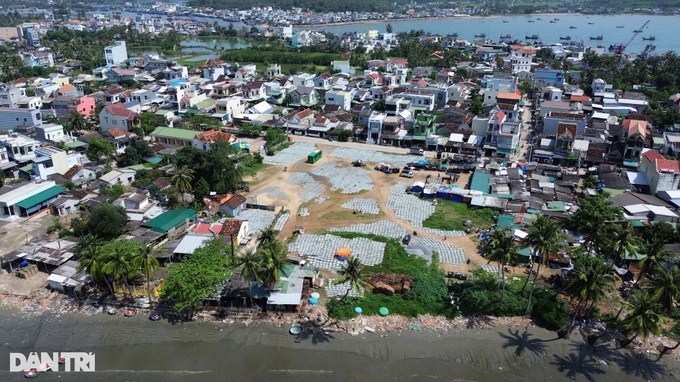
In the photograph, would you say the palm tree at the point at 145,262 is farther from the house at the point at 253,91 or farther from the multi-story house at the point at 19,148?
the house at the point at 253,91

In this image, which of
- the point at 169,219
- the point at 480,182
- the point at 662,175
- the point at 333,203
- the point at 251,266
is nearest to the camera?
the point at 251,266

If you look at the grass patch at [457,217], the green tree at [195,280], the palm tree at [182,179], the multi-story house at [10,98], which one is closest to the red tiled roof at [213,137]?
the palm tree at [182,179]

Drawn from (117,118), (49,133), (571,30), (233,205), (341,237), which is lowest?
(341,237)

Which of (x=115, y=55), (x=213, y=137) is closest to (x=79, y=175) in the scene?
(x=213, y=137)

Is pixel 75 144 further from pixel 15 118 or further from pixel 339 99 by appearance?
pixel 339 99

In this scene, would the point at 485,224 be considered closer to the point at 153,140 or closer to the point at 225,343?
the point at 225,343

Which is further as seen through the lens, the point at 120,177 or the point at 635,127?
the point at 635,127

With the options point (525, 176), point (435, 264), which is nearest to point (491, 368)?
point (435, 264)
